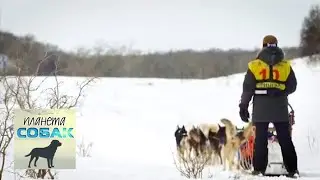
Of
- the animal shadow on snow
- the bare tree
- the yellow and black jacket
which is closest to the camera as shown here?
→ the animal shadow on snow

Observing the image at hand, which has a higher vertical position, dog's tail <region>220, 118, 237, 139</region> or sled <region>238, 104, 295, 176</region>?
dog's tail <region>220, 118, 237, 139</region>

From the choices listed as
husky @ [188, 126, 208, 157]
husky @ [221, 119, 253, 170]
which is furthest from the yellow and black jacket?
husky @ [188, 126, 208, 157]

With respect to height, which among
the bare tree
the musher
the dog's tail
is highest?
the bare tree

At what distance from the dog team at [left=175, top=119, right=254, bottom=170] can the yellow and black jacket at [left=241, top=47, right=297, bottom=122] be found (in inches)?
40.2

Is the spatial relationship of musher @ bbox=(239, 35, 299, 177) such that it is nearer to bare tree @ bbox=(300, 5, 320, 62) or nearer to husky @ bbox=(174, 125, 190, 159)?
husky @ bbox=(174, 125, 190, 159)

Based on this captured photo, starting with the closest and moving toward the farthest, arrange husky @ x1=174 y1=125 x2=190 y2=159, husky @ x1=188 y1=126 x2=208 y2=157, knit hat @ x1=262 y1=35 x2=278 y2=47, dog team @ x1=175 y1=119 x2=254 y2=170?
1. knit hat @ x1=262 y1=35 x2=278 y2=47
2. dog team @ x1=175 y1=119 x2=254 y2=170
3. husky @ x1=188 y1=126 x2=208 y2=157
4. husky @ x1=174 y1=125 x2=190 y2=159

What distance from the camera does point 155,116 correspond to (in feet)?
63.9

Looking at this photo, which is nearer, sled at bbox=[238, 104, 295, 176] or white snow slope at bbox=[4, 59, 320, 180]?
sled at bbox=[238, 104, 295, 176]

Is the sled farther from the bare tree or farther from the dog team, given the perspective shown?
the bare tree

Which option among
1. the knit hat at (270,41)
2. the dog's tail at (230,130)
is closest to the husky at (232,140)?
the dog's tail at (230,130)

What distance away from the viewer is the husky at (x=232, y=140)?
24.9 feet

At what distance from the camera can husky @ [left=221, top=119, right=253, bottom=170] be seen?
7.59m

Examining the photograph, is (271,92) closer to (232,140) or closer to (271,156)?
(271,156)

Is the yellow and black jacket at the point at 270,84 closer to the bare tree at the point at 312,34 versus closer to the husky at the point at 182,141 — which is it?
the husky at the point at 182,141
